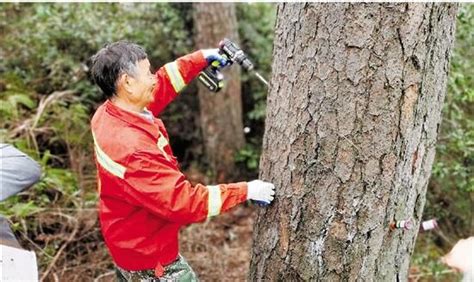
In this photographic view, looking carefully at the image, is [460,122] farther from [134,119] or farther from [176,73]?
[134,119]

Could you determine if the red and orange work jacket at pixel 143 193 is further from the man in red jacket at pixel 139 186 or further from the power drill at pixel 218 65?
the power drill at pixel 218 65

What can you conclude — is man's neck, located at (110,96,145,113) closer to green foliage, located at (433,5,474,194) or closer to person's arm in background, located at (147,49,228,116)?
person's arm in background, located at (147,49,228,116)

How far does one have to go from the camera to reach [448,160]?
4.20 m

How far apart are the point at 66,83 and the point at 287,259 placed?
13.7ft

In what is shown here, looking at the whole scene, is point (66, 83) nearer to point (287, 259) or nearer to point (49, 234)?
point (49, 234)

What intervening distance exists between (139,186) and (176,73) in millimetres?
787

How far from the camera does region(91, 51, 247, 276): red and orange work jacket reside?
1982mm

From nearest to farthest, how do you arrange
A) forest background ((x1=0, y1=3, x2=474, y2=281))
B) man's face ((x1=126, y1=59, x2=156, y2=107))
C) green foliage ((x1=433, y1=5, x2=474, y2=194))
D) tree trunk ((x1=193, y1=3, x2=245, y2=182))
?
1. man's face ((x1=126, y1=59, x2=156, y2=107))
2. green foliage ((x1=433, y1=5, x2=474, y2=194))
3. forest background ((x1=0, y1=3, x2=474, y2=281))
4. tree trunk ((x1=193, y1=3, x2=245, y2=182))

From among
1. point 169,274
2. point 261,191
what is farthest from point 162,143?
point 169,274

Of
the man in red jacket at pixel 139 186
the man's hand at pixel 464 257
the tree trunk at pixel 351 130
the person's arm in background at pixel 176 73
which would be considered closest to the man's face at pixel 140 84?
the man in red jacket at pixel 139 186

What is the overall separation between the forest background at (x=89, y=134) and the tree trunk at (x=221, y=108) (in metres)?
0.15

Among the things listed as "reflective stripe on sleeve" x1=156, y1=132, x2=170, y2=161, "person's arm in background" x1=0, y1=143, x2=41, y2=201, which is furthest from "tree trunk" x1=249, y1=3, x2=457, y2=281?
"person's arm in background" x1=0, y1=143, x2=41, y2=201

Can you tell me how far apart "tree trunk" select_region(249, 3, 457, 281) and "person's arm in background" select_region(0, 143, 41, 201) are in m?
1.19

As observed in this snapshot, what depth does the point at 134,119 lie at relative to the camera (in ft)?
6.82
